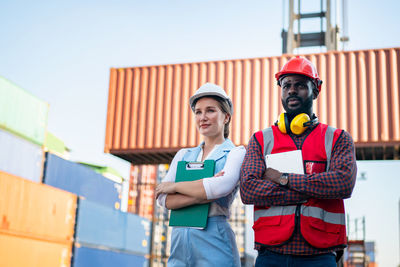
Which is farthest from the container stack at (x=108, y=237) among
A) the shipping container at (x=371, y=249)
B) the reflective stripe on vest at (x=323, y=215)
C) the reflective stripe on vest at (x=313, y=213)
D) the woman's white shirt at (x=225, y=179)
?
the shipping container at (x=371, y=249)

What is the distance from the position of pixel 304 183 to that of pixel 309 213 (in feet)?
0.49

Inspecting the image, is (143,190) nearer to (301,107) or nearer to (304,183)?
(301,107)

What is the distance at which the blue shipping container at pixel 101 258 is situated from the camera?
16.6 metres

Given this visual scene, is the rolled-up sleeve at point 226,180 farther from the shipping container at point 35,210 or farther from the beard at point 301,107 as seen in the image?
the shipping container at point 35,210

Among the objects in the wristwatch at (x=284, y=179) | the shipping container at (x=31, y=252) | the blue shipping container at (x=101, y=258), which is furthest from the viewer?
the blue shipping container at (x=101, y=258)

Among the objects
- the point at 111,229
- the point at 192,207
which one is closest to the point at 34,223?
the point at 111,229

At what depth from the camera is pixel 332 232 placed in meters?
2.31

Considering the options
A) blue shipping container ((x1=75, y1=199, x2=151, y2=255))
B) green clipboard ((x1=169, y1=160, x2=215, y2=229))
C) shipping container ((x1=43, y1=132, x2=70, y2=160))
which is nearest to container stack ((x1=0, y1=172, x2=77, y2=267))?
blue shipping container ((x1=75, y1=199, x2=151, y2=255))

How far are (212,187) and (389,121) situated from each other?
1157cm

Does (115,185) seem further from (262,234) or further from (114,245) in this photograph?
(262,234)

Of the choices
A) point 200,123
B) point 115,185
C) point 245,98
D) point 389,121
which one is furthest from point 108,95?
point 200,123

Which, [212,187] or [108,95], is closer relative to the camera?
[212,187]

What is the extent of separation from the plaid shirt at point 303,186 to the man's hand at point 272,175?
0.09ft

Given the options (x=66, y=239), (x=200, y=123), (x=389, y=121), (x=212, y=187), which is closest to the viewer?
(x=212, y=187)
